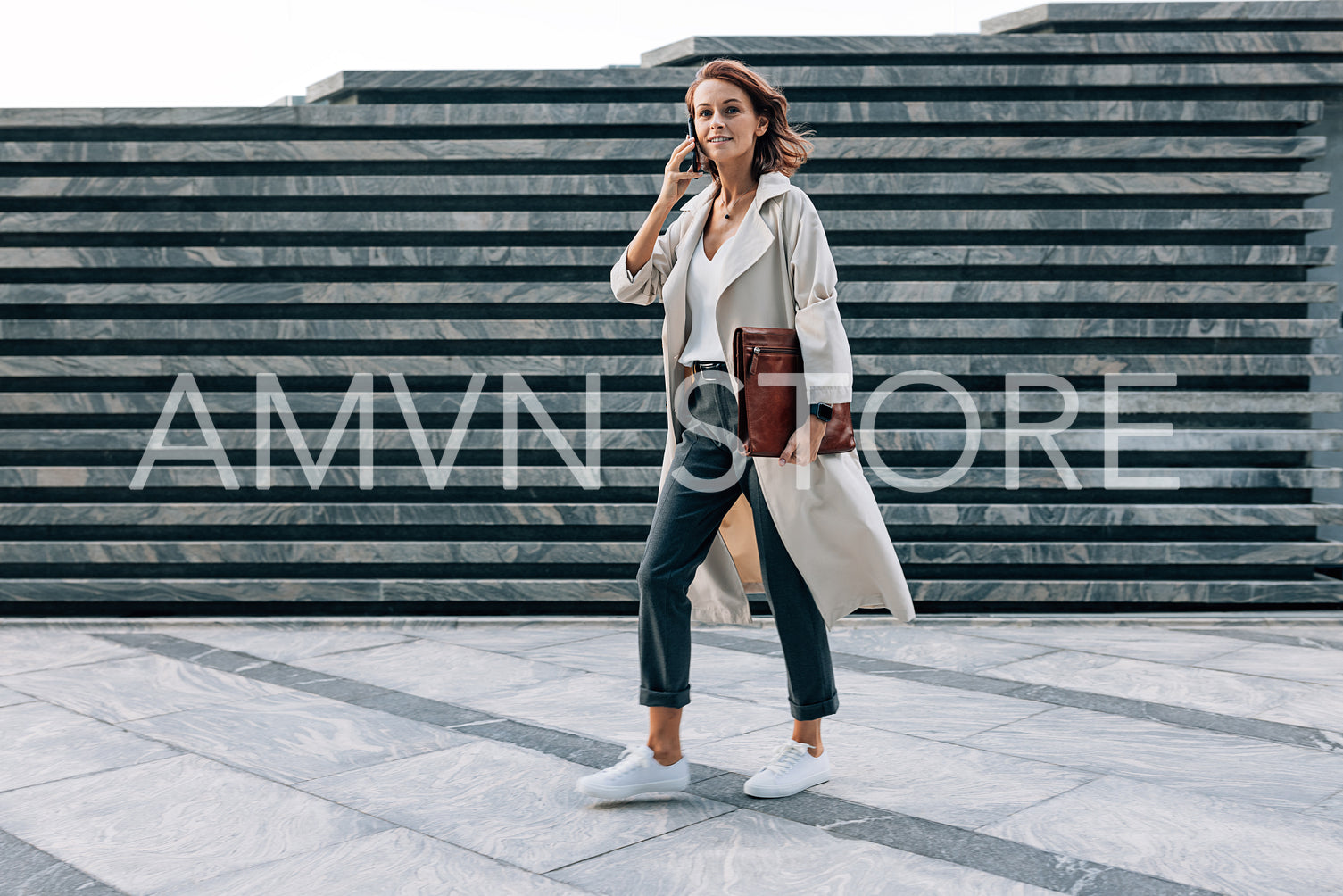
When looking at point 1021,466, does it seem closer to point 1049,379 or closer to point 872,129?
point 1049,379

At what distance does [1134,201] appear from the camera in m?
6.12

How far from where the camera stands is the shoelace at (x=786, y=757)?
11.0 feet

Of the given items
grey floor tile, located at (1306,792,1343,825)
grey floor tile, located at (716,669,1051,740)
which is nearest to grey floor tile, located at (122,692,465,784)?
grey floor tile, located at (716,669,1051,740)

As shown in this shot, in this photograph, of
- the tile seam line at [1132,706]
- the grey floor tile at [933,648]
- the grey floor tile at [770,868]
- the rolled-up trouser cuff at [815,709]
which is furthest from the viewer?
the grey floor tile at [933,648]

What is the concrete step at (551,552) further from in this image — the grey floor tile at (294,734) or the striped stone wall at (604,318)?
the grey floor tile at (294,734)

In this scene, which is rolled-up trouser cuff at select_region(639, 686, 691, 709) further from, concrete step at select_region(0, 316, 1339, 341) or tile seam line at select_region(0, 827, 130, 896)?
concrete step at select_region(0, 316, 1339, 341)

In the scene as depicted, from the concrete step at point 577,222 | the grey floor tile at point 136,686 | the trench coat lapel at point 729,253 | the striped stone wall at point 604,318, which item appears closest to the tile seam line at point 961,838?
the trench coat lapel at point 729,253

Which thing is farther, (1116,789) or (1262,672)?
(1262,672)

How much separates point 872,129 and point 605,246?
1483 mm

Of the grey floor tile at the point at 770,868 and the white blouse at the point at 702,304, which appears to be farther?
the white blouse at the point at 702,304

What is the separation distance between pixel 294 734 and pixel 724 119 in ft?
7.87

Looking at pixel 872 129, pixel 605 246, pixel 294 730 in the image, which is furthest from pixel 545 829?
pixel 872 129

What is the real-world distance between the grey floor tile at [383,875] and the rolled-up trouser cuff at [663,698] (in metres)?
0.62

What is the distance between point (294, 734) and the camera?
157 inches
